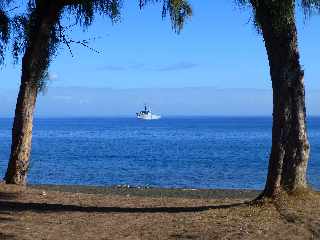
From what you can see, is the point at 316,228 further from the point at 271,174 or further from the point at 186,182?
the point at 186,182

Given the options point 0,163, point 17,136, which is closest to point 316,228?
point 17,136

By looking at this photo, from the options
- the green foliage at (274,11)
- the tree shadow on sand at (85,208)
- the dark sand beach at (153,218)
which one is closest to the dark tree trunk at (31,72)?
the dark sand beach at (153,218)

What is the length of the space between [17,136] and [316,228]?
7.84 m

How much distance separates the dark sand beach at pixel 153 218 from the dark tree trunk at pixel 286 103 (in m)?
0.52

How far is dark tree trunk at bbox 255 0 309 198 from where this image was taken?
1195 centimetres

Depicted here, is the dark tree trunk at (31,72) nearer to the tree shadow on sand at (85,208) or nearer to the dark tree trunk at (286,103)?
the tree shadow on sand at (85,208)

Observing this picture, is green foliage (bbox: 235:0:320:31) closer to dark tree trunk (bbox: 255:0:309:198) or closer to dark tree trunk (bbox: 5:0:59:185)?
dark tree trunk (bbox: 255:0:309:198)

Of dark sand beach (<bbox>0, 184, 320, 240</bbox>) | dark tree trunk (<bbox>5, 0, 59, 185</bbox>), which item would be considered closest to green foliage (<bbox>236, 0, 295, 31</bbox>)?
dark sand beach (<bbox>0, 184, 320, 240</bbox>)

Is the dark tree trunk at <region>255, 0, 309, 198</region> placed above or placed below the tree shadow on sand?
above

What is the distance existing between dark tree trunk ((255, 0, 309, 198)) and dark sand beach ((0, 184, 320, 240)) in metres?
0.52

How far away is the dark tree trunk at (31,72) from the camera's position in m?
15.3

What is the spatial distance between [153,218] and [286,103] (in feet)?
10.4

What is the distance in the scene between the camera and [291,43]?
11953 millimetres

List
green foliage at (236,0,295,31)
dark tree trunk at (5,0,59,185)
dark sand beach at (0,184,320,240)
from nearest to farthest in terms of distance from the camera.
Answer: dark sand beach at (0,184,320,240) → green foliage at (236,0,295,31) → dark tree trunk at (5,0,59,185)
